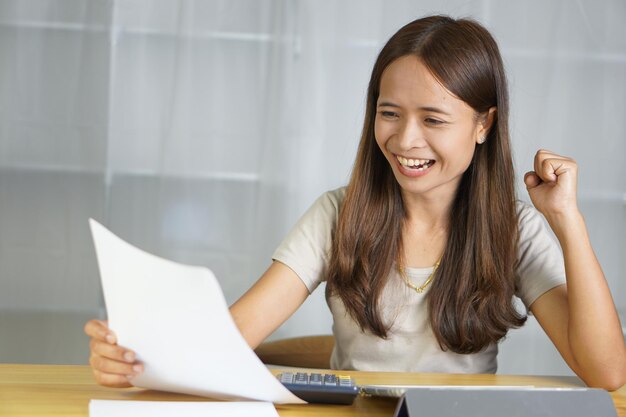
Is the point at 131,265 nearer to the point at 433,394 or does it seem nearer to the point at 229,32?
the point at 433,394

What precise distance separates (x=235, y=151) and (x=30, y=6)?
3.14 ft

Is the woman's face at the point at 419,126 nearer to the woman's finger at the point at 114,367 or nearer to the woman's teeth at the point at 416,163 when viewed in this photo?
the woman's teeth at the point at 416,163

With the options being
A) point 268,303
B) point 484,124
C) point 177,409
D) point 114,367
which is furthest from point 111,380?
point 484,124

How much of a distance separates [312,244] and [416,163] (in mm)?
242

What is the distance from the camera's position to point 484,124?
154cm

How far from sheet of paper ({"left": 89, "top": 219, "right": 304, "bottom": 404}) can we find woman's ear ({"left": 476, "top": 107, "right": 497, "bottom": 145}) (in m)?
0.71

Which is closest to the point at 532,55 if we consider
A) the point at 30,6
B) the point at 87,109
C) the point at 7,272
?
the point at 87,109

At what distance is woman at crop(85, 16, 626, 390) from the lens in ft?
4.64

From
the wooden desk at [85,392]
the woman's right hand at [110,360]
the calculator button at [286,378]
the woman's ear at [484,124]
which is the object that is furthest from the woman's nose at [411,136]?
the woman's right hand at [110,360]

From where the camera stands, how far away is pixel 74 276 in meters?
3.33

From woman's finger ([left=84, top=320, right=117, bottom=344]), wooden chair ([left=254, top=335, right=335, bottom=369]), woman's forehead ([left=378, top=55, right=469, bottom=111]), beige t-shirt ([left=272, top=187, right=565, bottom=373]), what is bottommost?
wooden chair ([left=254, top=335, right=335, bottom=369])

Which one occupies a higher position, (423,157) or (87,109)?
(423,157)

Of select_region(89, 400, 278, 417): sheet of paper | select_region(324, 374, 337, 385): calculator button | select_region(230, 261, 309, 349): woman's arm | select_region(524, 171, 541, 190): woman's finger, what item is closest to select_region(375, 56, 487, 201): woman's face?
select_region(524, 171, 541, 190): woman's finger

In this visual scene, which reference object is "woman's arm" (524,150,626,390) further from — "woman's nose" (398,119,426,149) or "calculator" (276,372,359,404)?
"calculator" (276,372,359,404)
